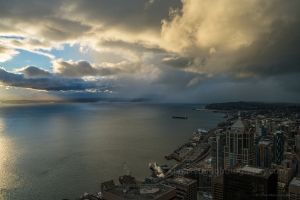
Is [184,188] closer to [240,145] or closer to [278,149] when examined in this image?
[240,145]

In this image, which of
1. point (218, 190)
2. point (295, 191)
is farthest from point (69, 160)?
point (295, 191)

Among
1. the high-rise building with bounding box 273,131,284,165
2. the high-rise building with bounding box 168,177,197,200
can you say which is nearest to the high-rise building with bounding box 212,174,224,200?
the high-rise building with bounding box 168,177,197,200

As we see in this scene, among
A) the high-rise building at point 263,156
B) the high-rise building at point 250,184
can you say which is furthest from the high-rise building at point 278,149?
the high-rise building at point 250,184

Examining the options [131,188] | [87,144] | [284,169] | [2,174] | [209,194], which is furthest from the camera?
[87,144]

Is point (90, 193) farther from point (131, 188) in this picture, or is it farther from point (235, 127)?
point (235, 127)

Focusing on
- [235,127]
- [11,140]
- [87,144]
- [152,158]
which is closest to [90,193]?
[152,158]

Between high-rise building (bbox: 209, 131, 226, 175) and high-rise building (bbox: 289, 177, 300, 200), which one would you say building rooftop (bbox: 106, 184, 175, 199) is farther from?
high-rise building (bbox: 209, 131, 226, 175)
